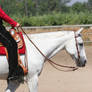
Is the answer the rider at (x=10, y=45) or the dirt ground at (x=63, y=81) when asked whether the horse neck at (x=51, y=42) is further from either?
the dirt ground at (x=63, y=81)

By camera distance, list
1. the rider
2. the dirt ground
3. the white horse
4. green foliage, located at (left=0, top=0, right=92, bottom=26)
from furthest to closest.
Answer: green foliage, located at (left=0, top=0, right=92, bottom=26) < the dirt ground < the white horse < the rider

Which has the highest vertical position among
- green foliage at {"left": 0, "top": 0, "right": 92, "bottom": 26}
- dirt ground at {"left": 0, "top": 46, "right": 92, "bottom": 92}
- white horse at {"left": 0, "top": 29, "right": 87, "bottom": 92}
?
white horse at {"left": 0, "top": 29, "right": 87, "bottom": 92}

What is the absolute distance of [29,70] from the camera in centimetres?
464

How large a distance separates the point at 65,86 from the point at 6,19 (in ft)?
10.4

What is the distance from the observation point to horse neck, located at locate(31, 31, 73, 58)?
4859mm

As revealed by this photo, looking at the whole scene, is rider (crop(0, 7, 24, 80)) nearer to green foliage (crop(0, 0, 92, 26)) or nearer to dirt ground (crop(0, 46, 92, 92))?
green foliage (crop(0, 0, 92, 26))

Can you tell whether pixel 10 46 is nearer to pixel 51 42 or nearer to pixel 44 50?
pixel 44 50

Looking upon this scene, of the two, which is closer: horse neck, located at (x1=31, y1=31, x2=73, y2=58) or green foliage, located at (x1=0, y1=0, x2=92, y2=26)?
horse neck, located at (x1=31, y1=31, x2=73, y2=58)

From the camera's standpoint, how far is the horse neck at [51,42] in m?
4.86

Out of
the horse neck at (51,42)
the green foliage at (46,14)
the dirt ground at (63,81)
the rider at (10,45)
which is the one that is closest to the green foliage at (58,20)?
the green foliage at (46,14)

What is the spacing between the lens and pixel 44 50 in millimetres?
4863

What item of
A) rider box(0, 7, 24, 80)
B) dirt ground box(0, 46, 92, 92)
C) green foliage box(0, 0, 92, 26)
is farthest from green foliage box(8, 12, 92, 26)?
→ rider box(0, 7, 24, 80)

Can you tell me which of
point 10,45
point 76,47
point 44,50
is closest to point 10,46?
point 10,45

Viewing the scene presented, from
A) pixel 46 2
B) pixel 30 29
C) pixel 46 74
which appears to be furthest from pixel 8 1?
pixel 46 74
